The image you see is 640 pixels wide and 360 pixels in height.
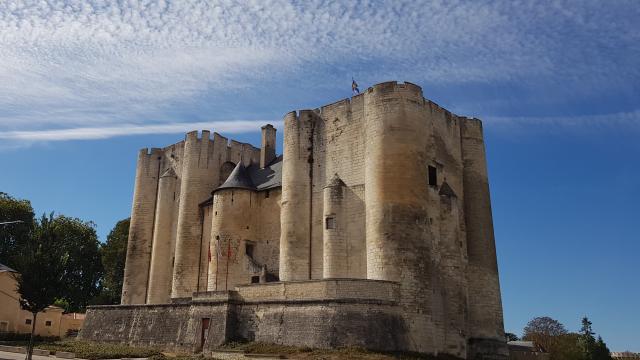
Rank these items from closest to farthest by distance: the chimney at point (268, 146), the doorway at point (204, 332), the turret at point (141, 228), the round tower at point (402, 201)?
the round tower at point (402, 201), the doorway at point (204, 332), the chimney at point (268, 146), the turret at point (141, 228)

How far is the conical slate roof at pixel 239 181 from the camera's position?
116 ft

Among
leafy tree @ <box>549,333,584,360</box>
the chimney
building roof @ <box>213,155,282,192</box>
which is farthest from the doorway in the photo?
leafy tree @ <box>549,333,584,360</box>

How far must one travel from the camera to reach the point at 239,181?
35625 mm

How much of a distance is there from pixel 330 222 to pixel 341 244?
4.21ft

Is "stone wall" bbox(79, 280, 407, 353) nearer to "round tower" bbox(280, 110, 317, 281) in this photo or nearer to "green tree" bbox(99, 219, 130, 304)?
"round tower" bbox(280, 110, 317, 281)

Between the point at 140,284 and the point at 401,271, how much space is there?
2219 centimetres

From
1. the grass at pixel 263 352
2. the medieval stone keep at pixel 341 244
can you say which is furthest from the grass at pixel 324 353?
the medieval stone keep at pixel 341 244

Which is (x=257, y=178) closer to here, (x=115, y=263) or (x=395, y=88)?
(x=395, y=88)

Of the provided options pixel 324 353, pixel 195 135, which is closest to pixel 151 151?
pixel 195 135

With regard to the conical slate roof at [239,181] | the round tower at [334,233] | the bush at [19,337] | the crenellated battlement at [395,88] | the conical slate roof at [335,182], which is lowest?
the bush at [19,337]

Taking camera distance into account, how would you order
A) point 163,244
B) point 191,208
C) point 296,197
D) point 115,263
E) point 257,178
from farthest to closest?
point 115,263 < point 163,244 < point 191,208 < point 257,178 < point 296,197

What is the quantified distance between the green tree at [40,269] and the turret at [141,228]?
52.3ft

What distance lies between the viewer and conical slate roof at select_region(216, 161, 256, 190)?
3522cm

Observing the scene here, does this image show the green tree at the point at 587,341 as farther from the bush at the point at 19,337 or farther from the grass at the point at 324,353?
the bush at the point at 19,337
